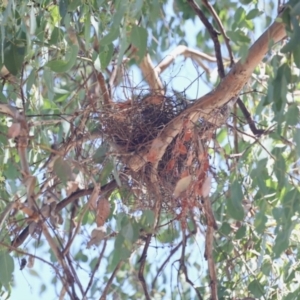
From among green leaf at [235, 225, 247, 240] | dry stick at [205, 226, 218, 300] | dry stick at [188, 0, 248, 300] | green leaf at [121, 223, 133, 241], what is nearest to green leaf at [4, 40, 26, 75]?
green leaf at [121, 223, 133, 241]

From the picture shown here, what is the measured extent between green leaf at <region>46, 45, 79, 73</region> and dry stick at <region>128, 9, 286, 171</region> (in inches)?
13.1

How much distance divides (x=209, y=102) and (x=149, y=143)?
20 centimetres

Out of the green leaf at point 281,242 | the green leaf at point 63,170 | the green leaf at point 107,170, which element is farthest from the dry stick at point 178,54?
the green leaf at point 281,242

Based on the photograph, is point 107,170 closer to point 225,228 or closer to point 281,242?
point 281,242

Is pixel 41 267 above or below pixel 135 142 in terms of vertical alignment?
above

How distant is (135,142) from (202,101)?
0.23 meters

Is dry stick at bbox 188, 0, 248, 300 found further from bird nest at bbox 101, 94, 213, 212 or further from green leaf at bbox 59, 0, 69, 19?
green leaf at bbox 59, 0, 69, 19

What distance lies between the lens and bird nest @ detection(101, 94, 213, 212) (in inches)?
93.3

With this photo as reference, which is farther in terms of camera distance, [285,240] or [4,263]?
[4,263]

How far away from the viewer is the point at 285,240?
6.64 feet

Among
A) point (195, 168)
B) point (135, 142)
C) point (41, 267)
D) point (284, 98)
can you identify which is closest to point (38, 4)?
point (135, 142)

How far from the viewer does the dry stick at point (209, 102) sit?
7.26 feet

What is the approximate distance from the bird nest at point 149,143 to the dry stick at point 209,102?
23 mm

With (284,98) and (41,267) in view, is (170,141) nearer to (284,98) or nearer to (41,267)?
(284,98)
